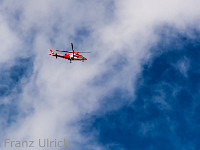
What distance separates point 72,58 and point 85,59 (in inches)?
359

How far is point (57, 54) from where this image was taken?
15412 cm

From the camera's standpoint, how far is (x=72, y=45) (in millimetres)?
143250

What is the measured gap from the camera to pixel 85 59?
158000mm

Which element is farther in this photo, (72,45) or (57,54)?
(57,54)

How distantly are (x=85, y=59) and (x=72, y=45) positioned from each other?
17.7 meters

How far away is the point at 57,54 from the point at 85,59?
17758 millimetres

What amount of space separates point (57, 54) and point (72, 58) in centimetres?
978

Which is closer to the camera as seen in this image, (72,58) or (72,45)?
(72,45)

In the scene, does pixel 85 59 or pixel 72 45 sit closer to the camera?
pixel 72 45

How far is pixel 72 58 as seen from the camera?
15312 centimetres

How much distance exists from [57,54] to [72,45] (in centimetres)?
1570
